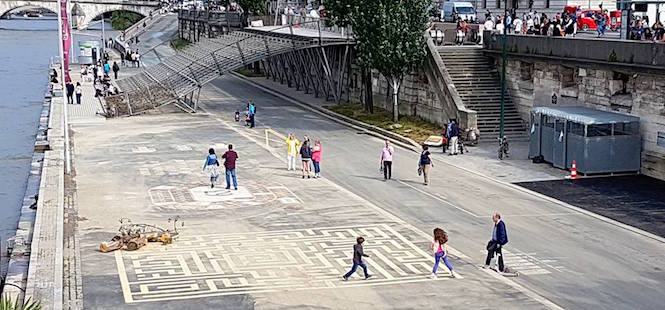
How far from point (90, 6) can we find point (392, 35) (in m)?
118

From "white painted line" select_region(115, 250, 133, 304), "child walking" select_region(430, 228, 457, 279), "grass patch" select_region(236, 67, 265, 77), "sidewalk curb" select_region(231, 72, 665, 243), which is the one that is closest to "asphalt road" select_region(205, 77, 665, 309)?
"sidewalk curb" select_region(231, 72, 665, 243)

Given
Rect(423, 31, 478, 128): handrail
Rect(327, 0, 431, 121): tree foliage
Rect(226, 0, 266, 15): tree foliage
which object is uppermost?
Rect(226, 0, 266, 15): tree foliage

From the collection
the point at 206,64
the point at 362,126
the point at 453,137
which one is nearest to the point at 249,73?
the point at 206,64

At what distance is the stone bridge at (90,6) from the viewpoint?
150m

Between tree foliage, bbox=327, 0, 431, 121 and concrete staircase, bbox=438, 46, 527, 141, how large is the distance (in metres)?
1.88

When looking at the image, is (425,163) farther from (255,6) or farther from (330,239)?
(255,6)

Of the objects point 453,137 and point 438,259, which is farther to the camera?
point 453,137

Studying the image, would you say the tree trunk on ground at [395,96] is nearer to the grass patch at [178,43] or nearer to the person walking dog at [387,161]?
the person walking dog at [387,161]

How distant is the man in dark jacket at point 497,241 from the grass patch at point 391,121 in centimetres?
1940

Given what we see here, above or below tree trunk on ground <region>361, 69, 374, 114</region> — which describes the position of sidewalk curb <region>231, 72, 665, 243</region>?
below

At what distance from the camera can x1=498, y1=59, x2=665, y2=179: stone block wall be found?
3347cm

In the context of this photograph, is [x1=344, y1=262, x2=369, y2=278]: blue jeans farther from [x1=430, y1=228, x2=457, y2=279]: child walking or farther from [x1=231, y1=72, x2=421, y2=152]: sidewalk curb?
[x1=231, y1=72, x2=421, y2=152]: sidewalk curb

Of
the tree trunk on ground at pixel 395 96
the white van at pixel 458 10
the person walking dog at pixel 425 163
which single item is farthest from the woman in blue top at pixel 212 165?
the white van at pixel 458 10

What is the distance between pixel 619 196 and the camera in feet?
100
